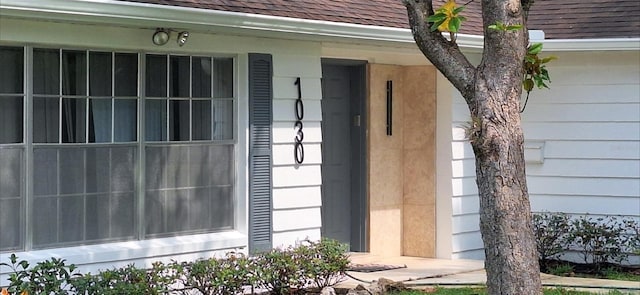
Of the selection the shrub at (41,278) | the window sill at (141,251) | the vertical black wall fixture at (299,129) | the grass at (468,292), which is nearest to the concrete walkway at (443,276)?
the grass at (468,292)

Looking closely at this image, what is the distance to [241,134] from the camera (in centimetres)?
997

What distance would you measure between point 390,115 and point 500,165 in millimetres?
5913

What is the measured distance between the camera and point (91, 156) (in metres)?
8.91

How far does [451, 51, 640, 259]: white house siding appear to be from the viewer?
39.7 feet

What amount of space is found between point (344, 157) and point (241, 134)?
265 cm

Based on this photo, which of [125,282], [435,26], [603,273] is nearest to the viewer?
[435,26]

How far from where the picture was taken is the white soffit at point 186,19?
7820mm

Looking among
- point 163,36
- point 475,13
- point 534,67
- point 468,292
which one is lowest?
point 468,292

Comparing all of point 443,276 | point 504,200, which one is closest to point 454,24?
point 504,200

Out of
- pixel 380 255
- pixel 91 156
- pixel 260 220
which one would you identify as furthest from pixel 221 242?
pixel 380 255

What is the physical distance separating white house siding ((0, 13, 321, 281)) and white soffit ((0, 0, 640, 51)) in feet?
0.90

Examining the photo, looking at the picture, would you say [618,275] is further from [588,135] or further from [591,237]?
[588,135]

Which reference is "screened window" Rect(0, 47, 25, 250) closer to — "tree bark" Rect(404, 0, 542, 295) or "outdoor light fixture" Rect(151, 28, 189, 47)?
"outdoor light fixture" Rect(151, 28, 189, 47)

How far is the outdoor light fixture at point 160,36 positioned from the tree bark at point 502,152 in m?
3.12
